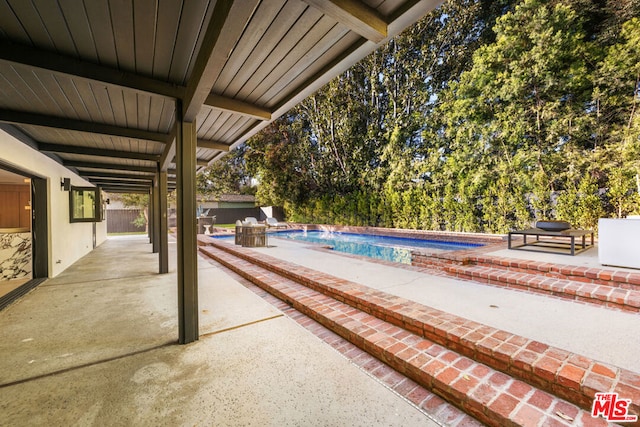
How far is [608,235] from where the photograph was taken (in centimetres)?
338

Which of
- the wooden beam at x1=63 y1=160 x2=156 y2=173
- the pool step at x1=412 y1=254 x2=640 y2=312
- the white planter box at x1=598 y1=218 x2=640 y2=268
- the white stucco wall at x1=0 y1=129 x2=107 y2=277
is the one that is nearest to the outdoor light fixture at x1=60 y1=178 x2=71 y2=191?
the white stucco wall at x1=0 y1=129 x2=107 y2=277

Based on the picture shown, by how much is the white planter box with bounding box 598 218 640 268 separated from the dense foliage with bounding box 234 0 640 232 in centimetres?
445

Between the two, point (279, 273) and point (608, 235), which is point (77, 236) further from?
point (608, 235)

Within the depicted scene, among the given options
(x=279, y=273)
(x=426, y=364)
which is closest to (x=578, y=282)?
(x=426, y=364)

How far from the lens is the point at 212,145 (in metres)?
4.36

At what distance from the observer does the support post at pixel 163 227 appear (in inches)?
200

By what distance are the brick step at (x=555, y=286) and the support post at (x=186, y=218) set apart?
3.72m

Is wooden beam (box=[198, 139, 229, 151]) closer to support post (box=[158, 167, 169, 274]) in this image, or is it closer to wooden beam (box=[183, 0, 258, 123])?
support post (box=[158, 167, 169, 274])

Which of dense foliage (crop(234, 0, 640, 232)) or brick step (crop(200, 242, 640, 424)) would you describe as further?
dense foliage (crop(234, 0, 640, 232))

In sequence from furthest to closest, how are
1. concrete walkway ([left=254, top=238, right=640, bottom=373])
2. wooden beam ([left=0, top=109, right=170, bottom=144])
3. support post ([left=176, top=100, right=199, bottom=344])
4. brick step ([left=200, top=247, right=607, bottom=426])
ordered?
wooden beam ([left=0, top=109, right=170, bottom=144]) < support post ([left=176, top=100, right=199, bottom=344]) < concrete walkway ([left=254, top=238, right=640, bottom=373]) < brick step ([left=200, top=247, right=607, bottom=426])

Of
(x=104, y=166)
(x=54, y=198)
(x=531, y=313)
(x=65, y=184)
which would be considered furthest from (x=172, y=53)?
(x=65, y=184)

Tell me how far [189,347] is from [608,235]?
5.26 metres

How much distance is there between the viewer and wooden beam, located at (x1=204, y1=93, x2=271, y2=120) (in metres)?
2.67

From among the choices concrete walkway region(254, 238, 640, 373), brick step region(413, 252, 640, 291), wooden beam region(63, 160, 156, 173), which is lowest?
concrete walkway region(254, 238, 640, 373)
